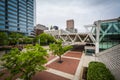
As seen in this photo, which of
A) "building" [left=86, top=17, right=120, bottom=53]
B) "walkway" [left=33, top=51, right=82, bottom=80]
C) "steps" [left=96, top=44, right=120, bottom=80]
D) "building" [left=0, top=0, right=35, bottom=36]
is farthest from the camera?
"building" [left=0, top=0, right=35, bottom=36]

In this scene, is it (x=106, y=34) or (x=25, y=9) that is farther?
(x=25, y=9)

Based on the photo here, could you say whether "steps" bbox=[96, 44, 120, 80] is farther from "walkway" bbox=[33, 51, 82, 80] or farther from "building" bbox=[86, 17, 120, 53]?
"building" bbox=[86, 17, 120, 53]

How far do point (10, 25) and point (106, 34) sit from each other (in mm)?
69104

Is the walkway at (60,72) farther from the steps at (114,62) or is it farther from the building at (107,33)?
the building at (107,33)

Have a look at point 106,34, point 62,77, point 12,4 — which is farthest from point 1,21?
point 106,34

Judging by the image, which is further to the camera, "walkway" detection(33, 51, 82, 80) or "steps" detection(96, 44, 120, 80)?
"walkway" detection(33, 51, 82, 80)

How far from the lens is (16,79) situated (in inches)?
420

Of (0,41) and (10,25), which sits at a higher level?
(10,25)

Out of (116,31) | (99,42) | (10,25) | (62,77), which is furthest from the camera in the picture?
(10,25)

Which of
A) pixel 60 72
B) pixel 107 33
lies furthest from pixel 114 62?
pixel 107 33

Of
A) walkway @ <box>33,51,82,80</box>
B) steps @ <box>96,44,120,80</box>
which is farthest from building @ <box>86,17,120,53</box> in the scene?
walkway @ <box>33,51,82,80</box>

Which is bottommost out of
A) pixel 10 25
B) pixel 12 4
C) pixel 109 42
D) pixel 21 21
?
pixel 109 42

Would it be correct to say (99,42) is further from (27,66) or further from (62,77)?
(27,66)

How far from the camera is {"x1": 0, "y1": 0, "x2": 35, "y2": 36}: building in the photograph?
54.7 meters
